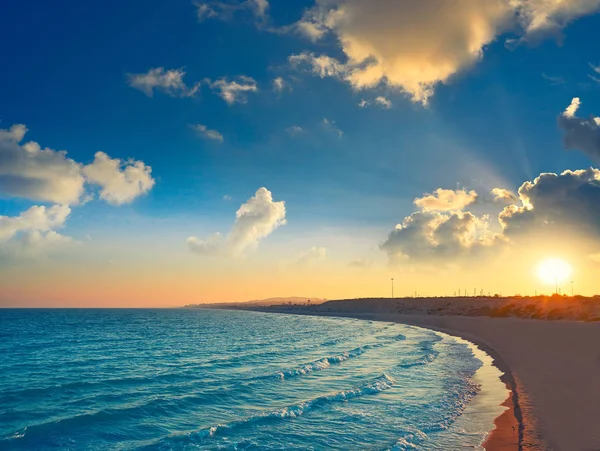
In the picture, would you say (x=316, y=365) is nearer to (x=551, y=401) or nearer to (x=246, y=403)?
(x=246, y=403)

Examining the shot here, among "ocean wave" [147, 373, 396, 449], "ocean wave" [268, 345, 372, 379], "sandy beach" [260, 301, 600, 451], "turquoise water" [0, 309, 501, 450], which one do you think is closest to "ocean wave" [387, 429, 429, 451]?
"turquoise water" [0, 309, 501, 450]

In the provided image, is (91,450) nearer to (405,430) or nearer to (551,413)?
(405,430)

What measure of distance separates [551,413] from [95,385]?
2373cm

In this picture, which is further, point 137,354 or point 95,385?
point 137,354

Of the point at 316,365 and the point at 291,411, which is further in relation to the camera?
the point at 316,365

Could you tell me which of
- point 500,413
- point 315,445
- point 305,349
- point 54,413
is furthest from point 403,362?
point 54,413

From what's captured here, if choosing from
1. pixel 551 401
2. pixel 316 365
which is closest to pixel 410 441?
pixel 551 401

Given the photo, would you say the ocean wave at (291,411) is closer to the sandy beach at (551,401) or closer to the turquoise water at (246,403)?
the turquoise water at (246,403)

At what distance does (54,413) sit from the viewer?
1855 centimetres

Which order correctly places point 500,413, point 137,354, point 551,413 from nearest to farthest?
point 551,413
point 500,413
point 137,354

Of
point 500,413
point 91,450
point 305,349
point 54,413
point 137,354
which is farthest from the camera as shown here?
point 305,349

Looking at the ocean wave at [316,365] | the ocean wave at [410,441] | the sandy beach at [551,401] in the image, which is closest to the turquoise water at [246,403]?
the ocean wave at [410,441]

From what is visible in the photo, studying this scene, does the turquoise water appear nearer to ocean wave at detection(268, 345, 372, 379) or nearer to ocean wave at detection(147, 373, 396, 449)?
ocean wave at detection(147, 373, 396, 449)

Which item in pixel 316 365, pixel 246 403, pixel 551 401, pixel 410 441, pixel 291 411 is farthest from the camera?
pixel 316 365
